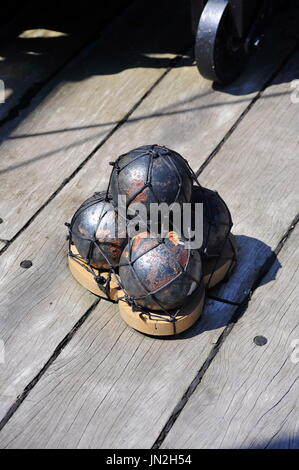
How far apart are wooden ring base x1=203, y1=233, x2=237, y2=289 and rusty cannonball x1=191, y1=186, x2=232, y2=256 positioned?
0.13 ft

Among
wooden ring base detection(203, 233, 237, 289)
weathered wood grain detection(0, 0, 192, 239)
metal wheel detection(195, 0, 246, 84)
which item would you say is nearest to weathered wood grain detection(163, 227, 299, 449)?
wooden ring base detection(203, 233, 237, 289)

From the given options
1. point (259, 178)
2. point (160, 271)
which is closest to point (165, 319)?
point (160, 271)

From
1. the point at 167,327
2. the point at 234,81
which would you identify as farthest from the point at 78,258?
the point at 234,81

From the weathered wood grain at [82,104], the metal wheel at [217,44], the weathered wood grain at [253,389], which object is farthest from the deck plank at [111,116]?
the weathered wood grain at [253,389]

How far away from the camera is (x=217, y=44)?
3654 mm

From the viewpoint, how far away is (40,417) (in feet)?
8.32

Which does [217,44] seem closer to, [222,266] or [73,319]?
[222,266]

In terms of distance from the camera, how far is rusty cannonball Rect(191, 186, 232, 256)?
2.76 metres

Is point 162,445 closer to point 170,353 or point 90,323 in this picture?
point 170,353

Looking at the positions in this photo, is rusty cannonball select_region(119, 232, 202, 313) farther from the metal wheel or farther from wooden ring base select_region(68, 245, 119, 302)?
the metal wheel

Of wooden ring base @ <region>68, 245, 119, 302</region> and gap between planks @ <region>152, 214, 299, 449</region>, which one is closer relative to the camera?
gap between planks @ <region>152, 214, 299, 449</region>

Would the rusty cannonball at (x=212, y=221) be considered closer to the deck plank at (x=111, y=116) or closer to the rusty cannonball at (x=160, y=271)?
the rusty cannonball at (x=160, y=271)

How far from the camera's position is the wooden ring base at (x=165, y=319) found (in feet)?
8.77

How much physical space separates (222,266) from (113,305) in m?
0.40
